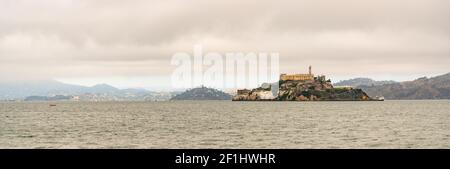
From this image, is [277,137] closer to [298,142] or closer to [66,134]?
[298,142]

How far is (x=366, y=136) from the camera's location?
8525 centimetres

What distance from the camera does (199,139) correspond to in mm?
78750

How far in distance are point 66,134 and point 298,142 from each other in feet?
136
